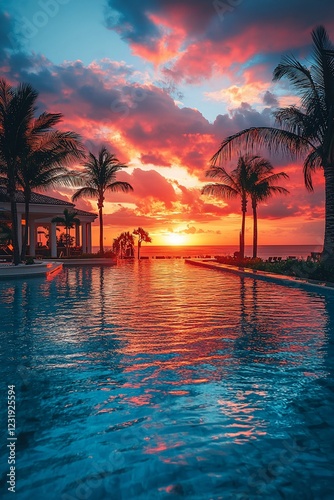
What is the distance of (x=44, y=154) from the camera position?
23.6m

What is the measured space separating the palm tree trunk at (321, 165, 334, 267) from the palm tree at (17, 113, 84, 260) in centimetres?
1481

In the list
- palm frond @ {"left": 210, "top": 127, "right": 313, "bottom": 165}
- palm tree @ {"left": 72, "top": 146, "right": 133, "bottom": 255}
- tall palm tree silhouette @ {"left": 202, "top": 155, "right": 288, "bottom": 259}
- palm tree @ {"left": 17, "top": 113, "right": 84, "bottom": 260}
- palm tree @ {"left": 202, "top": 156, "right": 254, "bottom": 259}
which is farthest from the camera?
palm tree @ {"left": 72, "top": 146, "right": 133, "bottom": 255}

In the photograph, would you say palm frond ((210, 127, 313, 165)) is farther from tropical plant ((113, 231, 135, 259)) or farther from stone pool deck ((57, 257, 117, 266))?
tropical plant ((113, 231, 135, 259))

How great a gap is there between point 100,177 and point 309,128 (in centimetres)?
2138

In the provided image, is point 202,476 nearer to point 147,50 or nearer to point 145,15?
point 145,15

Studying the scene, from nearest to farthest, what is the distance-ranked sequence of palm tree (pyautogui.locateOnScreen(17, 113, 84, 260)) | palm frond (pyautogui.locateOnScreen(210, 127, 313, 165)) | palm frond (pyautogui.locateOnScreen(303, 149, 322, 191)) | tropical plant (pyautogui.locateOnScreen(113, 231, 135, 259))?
palm frond (pyautogui.locateOnScreen(303, 149, 322, 191)) < palm frond (pyautogui.locateOnScreen(210, 127, 313, 165)) < palm tree (pyautogui.locateOnScreen(17, 113, 84, 260)) < tropical plant (pyautogui.locateOnScreen(113, 231, 135, 259))

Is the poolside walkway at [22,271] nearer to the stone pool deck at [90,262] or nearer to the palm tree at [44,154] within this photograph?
the palm tree at [44,154]

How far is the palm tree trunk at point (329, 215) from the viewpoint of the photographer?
16.6 m

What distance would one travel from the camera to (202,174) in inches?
1208

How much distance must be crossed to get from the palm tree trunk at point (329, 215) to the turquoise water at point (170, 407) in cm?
815

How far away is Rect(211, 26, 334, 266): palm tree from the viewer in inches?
637

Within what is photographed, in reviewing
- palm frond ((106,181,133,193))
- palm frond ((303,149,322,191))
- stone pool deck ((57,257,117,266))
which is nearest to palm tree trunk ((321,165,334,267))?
palm frond ((303,149,322,191))

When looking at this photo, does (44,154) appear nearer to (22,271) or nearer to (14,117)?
(14,117)

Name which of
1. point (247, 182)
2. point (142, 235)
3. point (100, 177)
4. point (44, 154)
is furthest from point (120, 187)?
point (44, 154)
